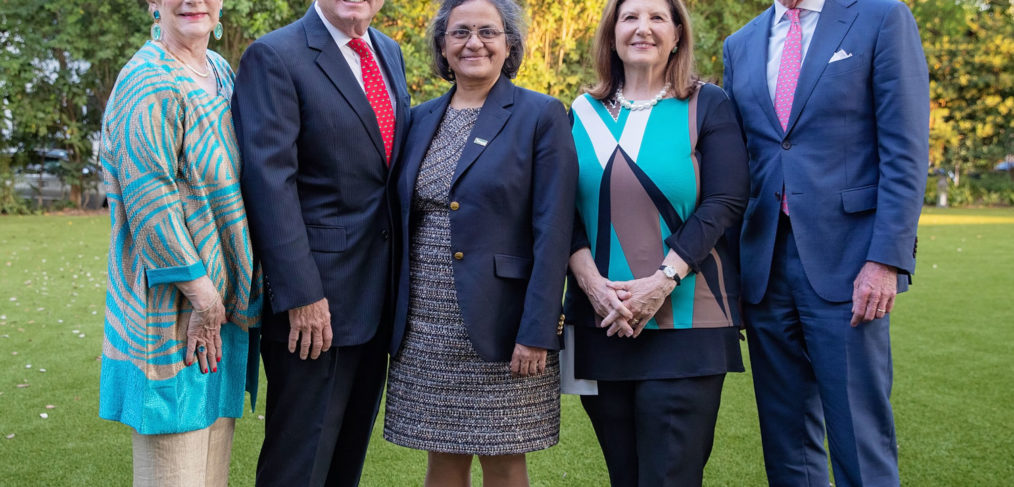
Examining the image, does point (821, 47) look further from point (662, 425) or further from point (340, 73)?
point (340, 73)

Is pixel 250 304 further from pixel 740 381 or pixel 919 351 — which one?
pixel 919 351

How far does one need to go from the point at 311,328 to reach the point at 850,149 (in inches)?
74.2

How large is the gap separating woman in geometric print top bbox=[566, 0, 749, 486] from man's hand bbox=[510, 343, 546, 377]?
18cm

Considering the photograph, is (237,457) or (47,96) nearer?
(237,457)

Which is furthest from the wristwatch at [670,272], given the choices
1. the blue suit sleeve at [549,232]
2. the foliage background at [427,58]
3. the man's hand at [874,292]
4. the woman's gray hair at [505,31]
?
the foliage background at [427,58]

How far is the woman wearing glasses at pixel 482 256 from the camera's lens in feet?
8.77

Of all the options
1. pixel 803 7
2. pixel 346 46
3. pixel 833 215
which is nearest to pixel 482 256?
pixel 346 46

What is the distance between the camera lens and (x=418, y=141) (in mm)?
2811

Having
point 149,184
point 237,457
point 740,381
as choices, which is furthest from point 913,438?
point 149,184

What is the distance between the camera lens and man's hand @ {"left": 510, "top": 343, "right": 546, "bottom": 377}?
8.82ft

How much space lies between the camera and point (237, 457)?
428cm

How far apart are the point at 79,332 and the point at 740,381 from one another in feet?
17.8

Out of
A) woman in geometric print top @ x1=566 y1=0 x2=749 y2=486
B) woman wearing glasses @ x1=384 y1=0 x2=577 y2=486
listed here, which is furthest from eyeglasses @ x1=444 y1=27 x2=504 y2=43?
woman in geometric print top @ x1=566 y1=0 x2=749 y2=486

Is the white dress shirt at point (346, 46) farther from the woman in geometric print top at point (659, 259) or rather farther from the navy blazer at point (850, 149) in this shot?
the navy blazer at point (850, 149)
